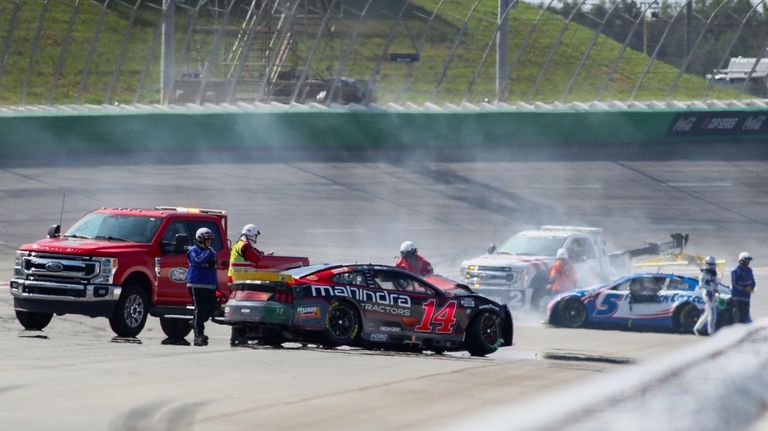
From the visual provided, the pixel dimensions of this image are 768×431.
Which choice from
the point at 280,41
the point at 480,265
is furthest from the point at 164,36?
the point at 480,265

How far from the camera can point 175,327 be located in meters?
17.9

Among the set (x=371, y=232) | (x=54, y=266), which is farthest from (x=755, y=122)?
(x=54, y=266)

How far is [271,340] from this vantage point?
15.3m

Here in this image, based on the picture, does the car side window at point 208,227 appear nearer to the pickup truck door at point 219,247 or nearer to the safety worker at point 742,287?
the pickup truck door at point 219,247

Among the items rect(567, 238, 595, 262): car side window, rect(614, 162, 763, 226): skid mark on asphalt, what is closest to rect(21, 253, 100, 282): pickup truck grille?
rect(567, 238, 595, 262): car side window

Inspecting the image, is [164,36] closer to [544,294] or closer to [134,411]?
[544,294]

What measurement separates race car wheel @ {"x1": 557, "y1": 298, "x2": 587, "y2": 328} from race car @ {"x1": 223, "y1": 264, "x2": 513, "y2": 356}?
536cm

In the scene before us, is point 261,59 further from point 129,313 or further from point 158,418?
point 158,418

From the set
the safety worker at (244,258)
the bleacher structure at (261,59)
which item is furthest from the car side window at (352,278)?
the bleacher structure at (261,59)

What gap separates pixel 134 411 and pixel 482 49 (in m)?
34.0

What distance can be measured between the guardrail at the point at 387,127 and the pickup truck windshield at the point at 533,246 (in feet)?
45.4

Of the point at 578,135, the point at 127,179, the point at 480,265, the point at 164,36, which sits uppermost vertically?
the point at 164,36

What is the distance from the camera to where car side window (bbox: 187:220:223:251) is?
17953mm

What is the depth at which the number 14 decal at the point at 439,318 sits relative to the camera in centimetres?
1577
